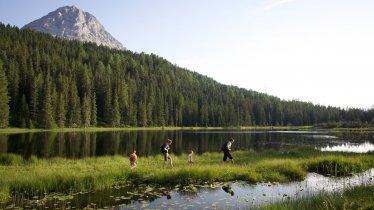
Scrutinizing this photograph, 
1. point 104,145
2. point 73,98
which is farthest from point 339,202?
point 73,98

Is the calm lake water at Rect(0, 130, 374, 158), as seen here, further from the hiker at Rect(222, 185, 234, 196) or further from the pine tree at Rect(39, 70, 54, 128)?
the pine tree at Rect(39, 70, 54, 128)

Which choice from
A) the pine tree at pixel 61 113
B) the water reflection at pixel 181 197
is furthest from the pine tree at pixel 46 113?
the water reflection at pixel 181 197

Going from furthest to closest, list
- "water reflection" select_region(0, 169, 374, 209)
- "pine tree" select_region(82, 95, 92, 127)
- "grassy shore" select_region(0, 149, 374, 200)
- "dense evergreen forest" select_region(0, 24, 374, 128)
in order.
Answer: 1. "pine tree" select_region(82, 95, 92, 127)
2. "dense evergreen forest" select_region(0, 24, 374, 128)
3. "grassy shore" select_region(0, 149, 374, 200)
4. "water reflection" select_region(0, 169, 374, 209)

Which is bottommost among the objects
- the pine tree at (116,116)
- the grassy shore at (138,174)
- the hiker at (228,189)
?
the hiker at (228,189)

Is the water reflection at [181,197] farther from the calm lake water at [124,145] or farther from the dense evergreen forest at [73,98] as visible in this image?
the dense evergreen forest at [73,98]

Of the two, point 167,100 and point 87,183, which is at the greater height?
point 167,100

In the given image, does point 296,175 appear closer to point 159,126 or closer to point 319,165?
point 319,165

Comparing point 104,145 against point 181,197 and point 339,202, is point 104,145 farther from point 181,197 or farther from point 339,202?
point 339,202

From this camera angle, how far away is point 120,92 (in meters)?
155

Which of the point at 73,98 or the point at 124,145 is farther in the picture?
the point at 73,98

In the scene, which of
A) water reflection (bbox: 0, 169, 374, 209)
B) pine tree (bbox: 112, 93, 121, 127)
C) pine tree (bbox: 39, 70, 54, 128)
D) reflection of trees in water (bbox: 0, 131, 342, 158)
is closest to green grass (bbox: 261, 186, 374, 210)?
water reflection (bbox: 0, 169, 374, 209)

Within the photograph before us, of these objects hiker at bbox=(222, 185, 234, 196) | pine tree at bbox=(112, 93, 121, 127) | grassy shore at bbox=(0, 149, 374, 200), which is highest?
Answer: pine tree at bbox=(112, 93, 121, 127)

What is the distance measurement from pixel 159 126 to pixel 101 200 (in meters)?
145

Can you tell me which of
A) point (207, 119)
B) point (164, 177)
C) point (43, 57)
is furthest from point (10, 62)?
point (164, 177)
